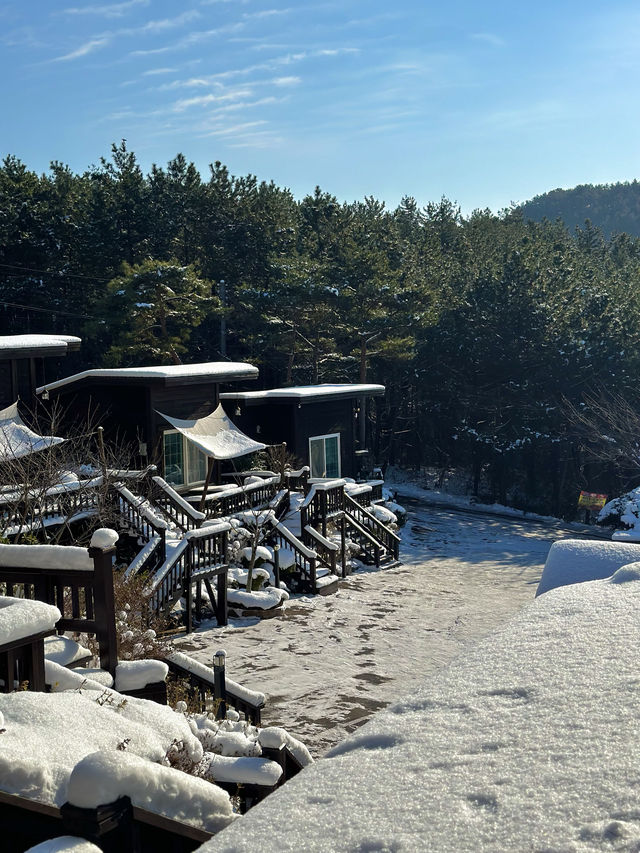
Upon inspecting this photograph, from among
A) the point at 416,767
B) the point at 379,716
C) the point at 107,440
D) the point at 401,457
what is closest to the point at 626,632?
the point at 379,716

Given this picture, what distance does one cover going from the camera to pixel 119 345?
118 ft

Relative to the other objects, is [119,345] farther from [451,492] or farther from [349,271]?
[451,492]

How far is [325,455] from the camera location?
3070 cm

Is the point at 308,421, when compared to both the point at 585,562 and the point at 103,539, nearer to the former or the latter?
the point at 585,562

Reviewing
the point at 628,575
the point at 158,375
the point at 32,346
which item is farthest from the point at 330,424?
the point at 628,575

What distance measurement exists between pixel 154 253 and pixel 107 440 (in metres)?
22.3

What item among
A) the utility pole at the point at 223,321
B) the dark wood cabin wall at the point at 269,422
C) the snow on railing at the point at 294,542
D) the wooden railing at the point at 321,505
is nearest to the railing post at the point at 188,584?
the snow on railing at the point at 294,542

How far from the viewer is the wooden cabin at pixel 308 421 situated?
28328 millimetres

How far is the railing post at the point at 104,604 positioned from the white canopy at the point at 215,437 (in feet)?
40.1

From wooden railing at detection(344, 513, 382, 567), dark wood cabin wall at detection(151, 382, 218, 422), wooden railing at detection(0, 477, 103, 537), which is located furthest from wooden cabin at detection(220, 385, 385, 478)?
wooden railing at detection(0, 477, 103, 537)

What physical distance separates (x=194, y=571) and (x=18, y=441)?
4.69m

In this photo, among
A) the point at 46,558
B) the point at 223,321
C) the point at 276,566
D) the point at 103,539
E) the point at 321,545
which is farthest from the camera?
→ the point at 223,321

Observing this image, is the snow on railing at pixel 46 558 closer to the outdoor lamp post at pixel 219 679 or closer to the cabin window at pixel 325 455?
the outdoor lamp post at pixel 219 679

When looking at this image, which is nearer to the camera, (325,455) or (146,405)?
(146,405)
